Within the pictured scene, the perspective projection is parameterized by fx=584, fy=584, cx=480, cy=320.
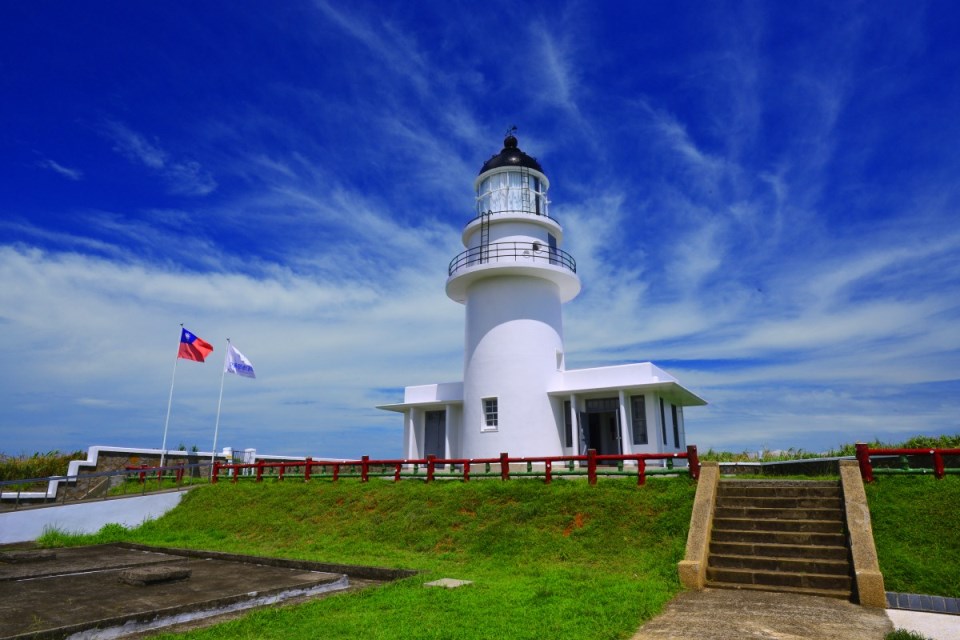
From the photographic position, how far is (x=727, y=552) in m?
9.77

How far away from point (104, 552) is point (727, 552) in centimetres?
1370

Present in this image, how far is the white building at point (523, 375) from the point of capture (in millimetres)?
19078

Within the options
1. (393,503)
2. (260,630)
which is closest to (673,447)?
(393,503)

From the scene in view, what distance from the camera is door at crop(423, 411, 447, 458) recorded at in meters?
21.9

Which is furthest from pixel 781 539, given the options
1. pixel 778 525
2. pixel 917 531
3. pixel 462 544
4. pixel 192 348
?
pixel 192 348

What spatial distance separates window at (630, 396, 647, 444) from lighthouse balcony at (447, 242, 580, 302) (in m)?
4.84

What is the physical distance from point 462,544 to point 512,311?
953cm

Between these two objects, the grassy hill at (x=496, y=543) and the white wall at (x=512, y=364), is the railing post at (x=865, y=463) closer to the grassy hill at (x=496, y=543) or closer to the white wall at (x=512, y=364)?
the grassy hill at (x=496, y=543)

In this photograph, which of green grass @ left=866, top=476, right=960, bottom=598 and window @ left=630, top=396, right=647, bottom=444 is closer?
green grass @ left=866, top=476, right=960, bottom=598

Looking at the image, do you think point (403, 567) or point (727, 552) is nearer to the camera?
point (727, 552)

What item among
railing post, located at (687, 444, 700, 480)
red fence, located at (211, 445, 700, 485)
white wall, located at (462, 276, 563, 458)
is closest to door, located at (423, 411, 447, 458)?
red fence, located at (211, 445, 700, 485)

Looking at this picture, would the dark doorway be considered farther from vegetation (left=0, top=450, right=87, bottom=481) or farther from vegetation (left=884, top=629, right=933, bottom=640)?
vegetation (left=0, top=450, right=87, bottom=481)

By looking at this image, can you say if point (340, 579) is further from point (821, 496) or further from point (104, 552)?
point (821, 496)

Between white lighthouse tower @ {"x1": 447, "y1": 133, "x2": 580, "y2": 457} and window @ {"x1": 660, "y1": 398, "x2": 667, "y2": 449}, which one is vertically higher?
white lighthouse tower @ {"x1": 447, "y1": 133, "x2": 580, "y2": 457}
